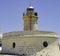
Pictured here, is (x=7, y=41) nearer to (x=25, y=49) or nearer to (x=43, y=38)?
(x=25, y=49)

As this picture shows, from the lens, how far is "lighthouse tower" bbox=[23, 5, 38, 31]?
3003 cm

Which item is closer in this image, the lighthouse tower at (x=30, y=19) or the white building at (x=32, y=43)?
the white building at (x=32, y=43)

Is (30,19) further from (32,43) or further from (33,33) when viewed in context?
(32,43)

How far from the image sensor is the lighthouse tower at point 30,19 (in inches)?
1182

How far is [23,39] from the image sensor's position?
84.2 feet

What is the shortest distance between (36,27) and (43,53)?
219 inches

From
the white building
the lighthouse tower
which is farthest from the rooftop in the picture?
the lighthouse tower

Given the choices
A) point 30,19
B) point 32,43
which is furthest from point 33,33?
point 30,19

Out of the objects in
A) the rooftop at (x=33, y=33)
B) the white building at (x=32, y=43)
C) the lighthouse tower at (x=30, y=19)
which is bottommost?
the white building at (x=32, y=43)

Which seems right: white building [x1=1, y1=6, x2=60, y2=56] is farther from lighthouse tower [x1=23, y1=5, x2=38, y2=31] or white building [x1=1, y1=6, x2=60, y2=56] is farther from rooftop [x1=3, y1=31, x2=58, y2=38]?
lighthouse tower [x1=23, y1=5, x2=38, y2=31]

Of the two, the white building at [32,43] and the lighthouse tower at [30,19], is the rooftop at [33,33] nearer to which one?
the white building at [32,43]

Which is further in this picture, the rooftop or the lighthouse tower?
the lighthouse tower

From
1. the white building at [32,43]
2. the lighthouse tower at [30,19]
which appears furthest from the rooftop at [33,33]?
the lighthouse tower at [30,19]

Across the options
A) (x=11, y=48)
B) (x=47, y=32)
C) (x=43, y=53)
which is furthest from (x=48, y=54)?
(x=11, y=48)
